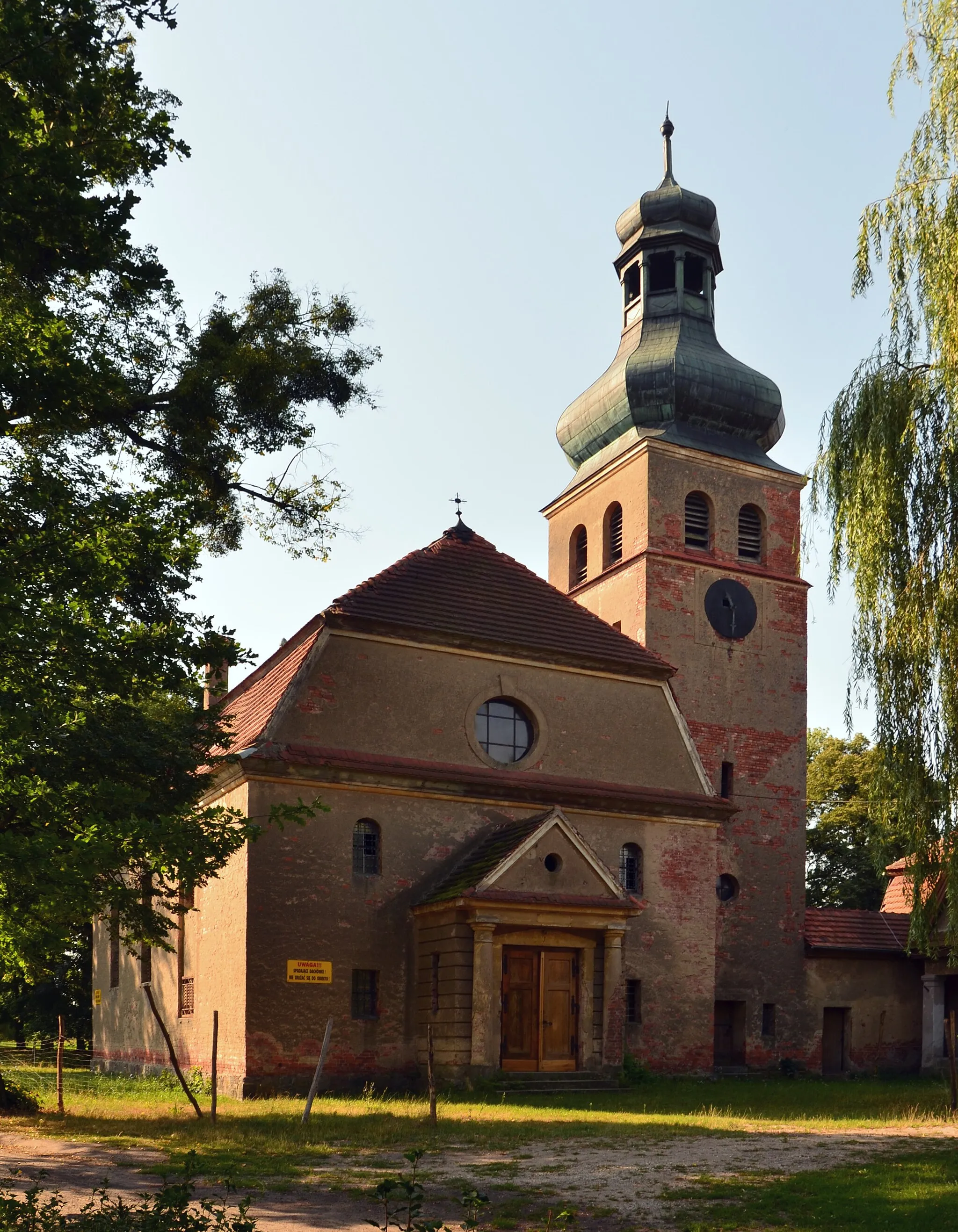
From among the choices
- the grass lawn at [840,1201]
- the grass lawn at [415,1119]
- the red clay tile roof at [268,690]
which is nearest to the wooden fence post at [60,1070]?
the grass lawn at [415,1119]

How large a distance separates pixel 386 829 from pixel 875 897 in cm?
2980

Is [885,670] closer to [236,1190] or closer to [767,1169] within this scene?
[767,1169]

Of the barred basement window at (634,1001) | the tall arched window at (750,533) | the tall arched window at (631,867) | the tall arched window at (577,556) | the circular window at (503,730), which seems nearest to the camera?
the circular window at (503,730)

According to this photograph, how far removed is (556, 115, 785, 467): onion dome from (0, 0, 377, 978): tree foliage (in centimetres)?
1694

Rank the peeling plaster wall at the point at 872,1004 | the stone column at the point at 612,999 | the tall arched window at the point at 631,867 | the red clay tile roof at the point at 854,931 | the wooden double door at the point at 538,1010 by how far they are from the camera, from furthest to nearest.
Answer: the red clay tile roof at the point at 854,931, the peeling plaster wall at the point at 872,1004, the tall arched window at the point at 631,867, the stone column at the point at 612,999, the wooden double door at the point at 538,1010

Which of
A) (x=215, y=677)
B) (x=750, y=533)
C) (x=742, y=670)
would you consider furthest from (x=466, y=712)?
(x=750, y=533)

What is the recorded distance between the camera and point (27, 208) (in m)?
11.1

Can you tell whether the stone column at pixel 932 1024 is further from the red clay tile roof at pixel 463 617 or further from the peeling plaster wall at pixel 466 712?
the red clay tile roof at pixel 463 617

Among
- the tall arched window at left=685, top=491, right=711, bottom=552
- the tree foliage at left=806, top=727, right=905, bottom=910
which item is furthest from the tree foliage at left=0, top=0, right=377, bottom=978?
the tree foliage at left=806, top=727, right=905, bottom=910

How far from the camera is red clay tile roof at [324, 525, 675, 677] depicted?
78.3ft

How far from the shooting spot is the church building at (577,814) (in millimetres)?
21578

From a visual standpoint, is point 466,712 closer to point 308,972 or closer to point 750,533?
point 308,972

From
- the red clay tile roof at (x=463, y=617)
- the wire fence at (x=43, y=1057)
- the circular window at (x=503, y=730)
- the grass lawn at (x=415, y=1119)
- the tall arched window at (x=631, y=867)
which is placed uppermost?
the red clay tile roof at (x=463, y=617)

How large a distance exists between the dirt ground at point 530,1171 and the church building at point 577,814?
719cm
